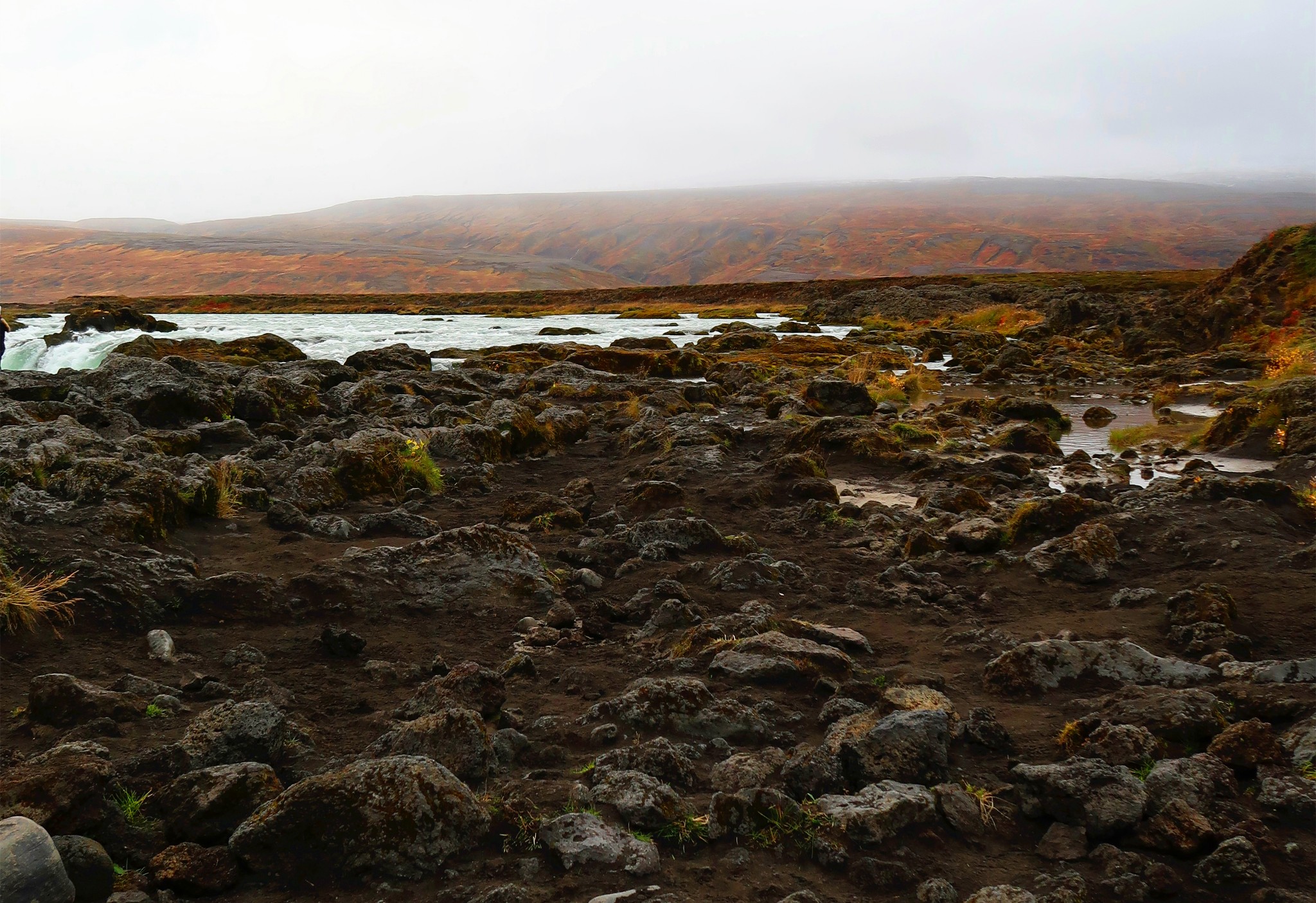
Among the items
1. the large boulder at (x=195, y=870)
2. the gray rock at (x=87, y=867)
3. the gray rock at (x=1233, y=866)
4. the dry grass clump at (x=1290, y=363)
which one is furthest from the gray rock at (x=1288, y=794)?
the dry grass clump at (x=1290, y=363)

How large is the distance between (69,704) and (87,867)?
5.19 ft

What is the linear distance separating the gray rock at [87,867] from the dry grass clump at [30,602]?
8.68 ft

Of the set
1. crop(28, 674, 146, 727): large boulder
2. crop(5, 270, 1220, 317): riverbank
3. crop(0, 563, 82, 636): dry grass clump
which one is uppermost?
crop(5, 270, 1220, 317): riverbank

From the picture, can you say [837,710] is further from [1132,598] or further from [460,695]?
[1132,598]

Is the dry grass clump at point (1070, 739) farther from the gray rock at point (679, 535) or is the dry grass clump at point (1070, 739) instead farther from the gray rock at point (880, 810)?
the gray rock at point (679, 535)

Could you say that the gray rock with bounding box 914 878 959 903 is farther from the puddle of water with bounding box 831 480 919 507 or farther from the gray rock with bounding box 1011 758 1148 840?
the puddle of water with bounding box 831 480 919 507

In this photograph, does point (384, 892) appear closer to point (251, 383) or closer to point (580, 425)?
point (580, 425)

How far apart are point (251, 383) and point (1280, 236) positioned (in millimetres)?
30803

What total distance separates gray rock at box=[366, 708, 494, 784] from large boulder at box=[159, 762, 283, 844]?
0.59 m

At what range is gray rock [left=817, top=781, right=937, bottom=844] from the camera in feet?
12.2

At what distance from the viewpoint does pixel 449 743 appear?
428 centimetres

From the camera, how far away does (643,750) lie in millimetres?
4363

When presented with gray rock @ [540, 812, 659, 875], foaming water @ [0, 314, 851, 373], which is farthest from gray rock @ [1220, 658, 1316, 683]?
foaming water @ [0, 314, 851, 373]

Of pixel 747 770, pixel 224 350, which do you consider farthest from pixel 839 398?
pixel 224 350
